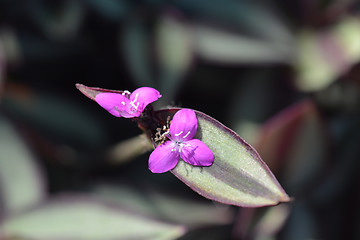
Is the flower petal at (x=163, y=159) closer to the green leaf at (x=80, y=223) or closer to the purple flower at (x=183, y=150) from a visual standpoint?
the purple flower at (x=183, y=150)

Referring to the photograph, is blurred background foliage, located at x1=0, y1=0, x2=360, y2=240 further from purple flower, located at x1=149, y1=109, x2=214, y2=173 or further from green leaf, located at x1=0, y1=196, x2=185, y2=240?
purple flower, located at x1=149, y1=109, x2=214, y2=173

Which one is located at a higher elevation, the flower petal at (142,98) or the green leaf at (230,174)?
the flower petal at (142,98)

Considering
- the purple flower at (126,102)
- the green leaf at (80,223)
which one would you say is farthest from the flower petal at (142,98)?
the green leaf at (80,223)

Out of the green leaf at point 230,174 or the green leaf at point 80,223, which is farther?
the green leaf at point 80,223

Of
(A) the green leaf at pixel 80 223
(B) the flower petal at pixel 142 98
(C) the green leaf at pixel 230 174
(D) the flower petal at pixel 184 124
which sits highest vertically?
(A) the green leaf at pixel 80 223

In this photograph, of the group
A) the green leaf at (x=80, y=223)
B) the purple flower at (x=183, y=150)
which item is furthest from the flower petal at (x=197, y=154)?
the green leaf at (x=80, y=223)

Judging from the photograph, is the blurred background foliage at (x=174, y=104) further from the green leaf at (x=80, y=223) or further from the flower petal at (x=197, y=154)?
the flower petal at (x=197, y=154)

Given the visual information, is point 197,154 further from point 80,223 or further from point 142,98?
point 80,223

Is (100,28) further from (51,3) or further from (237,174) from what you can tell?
(237,174)
